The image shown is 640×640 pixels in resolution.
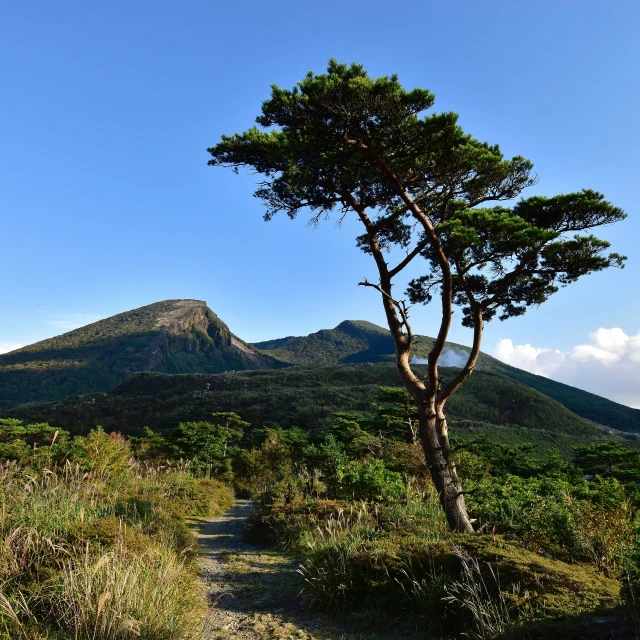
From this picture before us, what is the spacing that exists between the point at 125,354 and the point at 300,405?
2446 inches

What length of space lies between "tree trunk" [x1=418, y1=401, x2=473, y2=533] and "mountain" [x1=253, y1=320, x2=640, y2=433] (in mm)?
68306

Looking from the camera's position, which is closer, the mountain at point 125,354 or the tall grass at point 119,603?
the tall grass at point 119,603

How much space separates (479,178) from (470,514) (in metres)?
5.39

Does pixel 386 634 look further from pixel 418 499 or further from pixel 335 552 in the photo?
pixel 418 499

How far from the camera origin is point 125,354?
305ft

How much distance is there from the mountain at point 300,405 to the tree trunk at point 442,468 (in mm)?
23152

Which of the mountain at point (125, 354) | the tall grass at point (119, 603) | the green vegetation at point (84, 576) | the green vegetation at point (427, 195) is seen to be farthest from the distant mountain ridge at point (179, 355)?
the tall grass at point (119, 603)

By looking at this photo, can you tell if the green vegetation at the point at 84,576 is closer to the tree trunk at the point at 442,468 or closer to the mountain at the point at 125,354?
the tree trunk at the point at 442,468

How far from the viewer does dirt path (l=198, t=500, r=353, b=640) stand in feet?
12.7

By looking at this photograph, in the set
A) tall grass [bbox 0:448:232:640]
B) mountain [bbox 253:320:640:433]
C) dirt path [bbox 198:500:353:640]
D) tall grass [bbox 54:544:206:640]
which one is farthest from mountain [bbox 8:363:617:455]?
tall grass [bbox 54:544:206:640]

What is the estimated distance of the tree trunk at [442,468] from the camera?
20.5 feet

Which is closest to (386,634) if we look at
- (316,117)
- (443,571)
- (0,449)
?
(443,571)

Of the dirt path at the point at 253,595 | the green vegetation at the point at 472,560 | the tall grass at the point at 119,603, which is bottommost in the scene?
the dirt path at the point at 253,595

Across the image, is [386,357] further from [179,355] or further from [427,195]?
[427,195]
